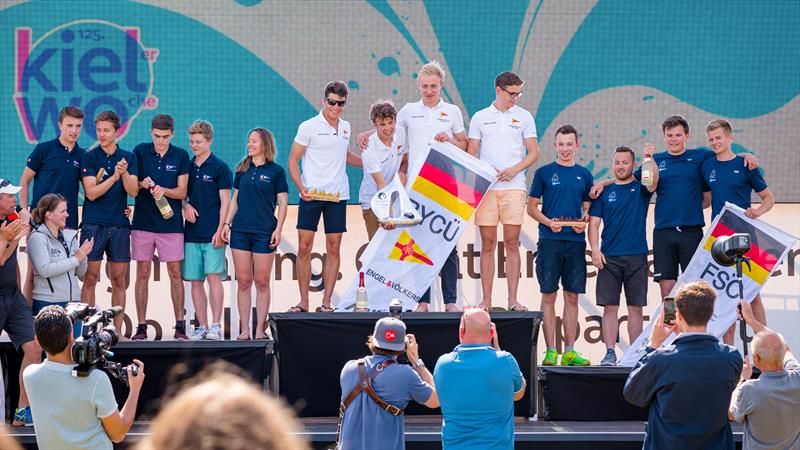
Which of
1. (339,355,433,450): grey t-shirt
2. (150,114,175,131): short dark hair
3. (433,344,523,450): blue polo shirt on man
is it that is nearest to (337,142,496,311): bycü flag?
(150,114,175,131): short dark hair

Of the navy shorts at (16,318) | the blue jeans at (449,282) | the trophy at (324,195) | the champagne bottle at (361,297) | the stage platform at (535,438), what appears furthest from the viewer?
the blue jeans at (449,282)

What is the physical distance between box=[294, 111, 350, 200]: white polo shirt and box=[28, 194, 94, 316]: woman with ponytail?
1.74 metres

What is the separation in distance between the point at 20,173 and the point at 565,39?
5.12 meters

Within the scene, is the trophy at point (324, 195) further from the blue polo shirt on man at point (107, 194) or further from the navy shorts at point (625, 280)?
the navy shorts at point (625, 280)

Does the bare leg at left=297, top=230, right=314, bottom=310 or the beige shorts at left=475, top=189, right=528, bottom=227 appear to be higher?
the beige shorts at left=475, top=189, right=528, bottom=227

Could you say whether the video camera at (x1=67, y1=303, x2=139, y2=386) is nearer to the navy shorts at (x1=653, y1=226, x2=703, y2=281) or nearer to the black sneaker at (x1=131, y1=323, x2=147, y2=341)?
the black sneaker at (x1=131, y1=323, x2=147, y2=341)

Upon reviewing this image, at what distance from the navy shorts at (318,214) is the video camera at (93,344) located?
254 centimetres

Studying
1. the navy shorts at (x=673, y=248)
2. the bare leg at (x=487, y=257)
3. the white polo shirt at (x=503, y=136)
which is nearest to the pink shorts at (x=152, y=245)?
the bare leg at (x=487, y=257)

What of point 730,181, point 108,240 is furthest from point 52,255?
point 730,181

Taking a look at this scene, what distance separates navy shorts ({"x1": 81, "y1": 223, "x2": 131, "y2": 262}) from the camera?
7.36 meters

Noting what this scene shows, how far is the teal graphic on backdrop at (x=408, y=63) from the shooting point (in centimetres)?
899

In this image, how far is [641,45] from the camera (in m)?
9.06

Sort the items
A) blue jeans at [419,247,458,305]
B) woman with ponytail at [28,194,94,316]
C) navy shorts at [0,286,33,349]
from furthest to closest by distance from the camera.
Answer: blue jeans at [419,247,458,305]
woman with ponytail at [28,194,94,316]
navy shorts at [0,286,33,349]

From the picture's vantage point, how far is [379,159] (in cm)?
770
